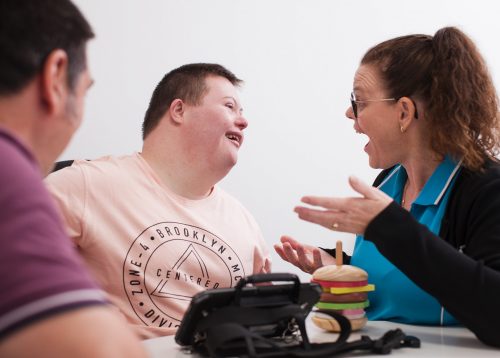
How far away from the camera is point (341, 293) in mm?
1331

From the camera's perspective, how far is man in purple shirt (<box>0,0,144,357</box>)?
0.55m

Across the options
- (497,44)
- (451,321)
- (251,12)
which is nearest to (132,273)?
(451,321)

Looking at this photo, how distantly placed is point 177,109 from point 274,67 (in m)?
1.21

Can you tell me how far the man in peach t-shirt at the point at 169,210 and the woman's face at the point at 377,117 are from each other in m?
0.44

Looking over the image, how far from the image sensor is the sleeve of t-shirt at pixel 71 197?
62.8 inches

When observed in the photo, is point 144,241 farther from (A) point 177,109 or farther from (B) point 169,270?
(A) point 177,109

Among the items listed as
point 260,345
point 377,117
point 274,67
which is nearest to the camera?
point 260,345

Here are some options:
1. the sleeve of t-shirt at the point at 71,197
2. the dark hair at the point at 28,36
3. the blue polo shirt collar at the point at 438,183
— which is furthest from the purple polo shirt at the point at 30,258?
the blue polo shirt collar at the point at 438,183

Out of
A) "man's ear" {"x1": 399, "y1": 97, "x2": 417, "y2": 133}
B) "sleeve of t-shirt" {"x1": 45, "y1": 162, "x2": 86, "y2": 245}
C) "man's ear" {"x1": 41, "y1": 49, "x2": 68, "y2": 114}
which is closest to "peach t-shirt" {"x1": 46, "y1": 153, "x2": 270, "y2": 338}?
"sleeve of t-shirt" {"x1": 45, "y1": 162, "x2": 86, "y2": 245}

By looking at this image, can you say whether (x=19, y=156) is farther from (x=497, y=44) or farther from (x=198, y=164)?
(x=497, y=44)

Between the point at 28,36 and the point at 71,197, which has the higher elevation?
the point at 28,36

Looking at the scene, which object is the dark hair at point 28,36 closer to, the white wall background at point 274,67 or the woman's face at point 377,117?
the woman's face at point 377,117

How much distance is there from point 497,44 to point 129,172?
2.42 meters

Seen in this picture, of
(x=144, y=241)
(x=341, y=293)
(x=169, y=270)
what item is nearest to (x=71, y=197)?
(x=144, y=241)
